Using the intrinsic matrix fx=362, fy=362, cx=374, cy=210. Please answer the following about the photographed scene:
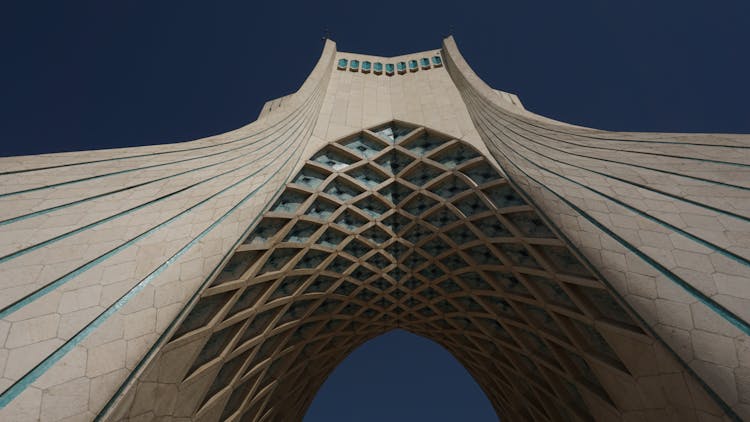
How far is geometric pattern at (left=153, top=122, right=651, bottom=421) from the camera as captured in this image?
290 inches

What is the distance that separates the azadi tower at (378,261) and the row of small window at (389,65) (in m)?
0.64

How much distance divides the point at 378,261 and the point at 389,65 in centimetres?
873

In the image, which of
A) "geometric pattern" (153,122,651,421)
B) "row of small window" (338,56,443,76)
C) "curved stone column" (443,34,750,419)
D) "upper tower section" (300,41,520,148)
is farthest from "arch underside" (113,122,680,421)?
"row of small window" (338,56,443,76)

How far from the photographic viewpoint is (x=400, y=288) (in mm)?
11867

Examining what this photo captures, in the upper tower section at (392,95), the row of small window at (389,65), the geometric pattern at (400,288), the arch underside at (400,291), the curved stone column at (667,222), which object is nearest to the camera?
the curved stone column at (667,222)

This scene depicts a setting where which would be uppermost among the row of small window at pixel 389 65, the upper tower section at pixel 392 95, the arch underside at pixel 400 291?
the row of small window at pixel 389 65

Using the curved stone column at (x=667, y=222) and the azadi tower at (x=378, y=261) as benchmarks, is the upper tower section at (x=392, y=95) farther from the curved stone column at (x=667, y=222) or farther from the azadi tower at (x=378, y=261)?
the curved stone column at (x=667, y=222)

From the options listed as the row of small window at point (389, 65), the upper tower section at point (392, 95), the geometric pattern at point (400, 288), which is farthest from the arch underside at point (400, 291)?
the row of small window at point (389, 65)

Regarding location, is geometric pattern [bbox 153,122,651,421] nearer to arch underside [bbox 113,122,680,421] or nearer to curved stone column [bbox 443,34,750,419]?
arch underside [bbox 113,122,680,421]

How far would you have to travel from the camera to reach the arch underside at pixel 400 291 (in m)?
7.18

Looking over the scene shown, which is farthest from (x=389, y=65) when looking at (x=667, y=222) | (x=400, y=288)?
(x=667, y=222)

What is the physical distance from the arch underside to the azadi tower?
61mm

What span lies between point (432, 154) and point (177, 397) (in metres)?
8.17

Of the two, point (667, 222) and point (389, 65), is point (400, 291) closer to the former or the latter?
point (667, 222)
